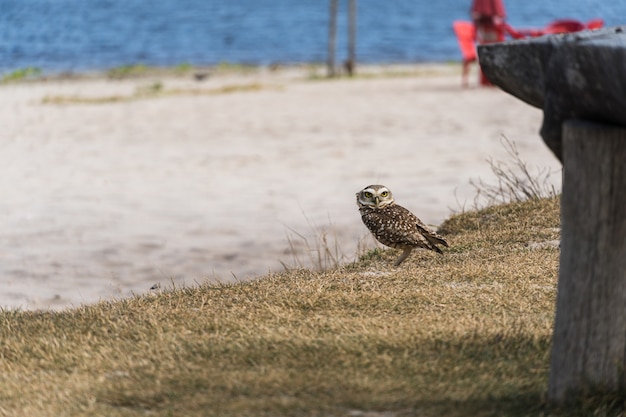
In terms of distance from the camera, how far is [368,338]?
4.02m

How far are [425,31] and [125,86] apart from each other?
23.8 m

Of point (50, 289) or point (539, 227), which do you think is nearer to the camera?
point (539, 227)

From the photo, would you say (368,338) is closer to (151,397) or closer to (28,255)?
(151,397)

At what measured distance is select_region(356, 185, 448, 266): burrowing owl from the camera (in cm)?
564

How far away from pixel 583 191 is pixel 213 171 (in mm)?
8576

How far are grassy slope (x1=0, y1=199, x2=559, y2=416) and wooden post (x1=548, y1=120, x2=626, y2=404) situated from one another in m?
0.22

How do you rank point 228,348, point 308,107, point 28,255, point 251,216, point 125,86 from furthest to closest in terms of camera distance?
point 125,86
point 308,107
point 251,216
point 28,255
point 228,348

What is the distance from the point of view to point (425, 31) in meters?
42.6

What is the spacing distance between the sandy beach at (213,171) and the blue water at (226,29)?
1228cm

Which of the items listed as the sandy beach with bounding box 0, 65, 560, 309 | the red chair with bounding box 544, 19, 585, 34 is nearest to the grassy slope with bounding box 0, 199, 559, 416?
the sandy beach with bounding box 0, 65, 560, 309

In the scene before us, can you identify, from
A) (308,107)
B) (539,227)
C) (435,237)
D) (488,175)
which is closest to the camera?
(435,237)

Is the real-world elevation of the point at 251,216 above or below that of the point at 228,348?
below

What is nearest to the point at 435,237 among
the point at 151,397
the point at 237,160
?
the point at 151,397

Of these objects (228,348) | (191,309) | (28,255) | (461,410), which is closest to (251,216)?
(28,255)
